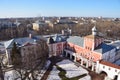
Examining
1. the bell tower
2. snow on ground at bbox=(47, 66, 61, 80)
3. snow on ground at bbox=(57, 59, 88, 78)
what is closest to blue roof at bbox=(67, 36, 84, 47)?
the bell tower

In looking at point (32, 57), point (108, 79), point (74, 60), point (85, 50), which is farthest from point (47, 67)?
point (108, 79)

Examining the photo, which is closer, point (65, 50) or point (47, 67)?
point (47, 67)

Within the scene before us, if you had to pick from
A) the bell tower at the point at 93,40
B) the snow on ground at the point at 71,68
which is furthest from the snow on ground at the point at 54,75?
the bell tower at the point at 93,40

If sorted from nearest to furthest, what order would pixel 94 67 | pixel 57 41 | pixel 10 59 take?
pixel 94 67, pixel 10 59, pixel 57 41

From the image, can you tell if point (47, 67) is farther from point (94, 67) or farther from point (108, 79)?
point (108, 79)

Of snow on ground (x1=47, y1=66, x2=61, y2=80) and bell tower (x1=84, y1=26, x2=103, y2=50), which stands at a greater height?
bell tower (x1=84, y1=26, x2=103, y2=50)

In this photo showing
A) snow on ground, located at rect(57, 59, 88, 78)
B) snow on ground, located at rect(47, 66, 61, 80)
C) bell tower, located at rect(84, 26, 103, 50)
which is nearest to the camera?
snow on ground, located at rect(47, 66, 61, 80)

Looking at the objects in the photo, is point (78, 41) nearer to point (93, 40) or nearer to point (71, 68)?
point (93, 40)

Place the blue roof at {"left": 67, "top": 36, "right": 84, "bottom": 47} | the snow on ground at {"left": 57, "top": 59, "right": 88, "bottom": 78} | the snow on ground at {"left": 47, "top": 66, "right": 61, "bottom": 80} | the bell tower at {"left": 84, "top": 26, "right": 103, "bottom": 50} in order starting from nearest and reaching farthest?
the snow on ground at {"left": 47, "top": 66, "right": 61, "bottom": 80} < the snow on ground at {"left": 57, "top": 59, "right": 88, "bottom": 78} < the bell tower at {"left": 84, "top": 26, "right": 103, "bottom": 50} < the blue roof at {"left": 67, "top": 36, "right": 84, "bottom": 47}

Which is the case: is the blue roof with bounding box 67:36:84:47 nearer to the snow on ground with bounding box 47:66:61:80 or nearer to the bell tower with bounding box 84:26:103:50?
the bell tower with bounding box 84:26:103:50
